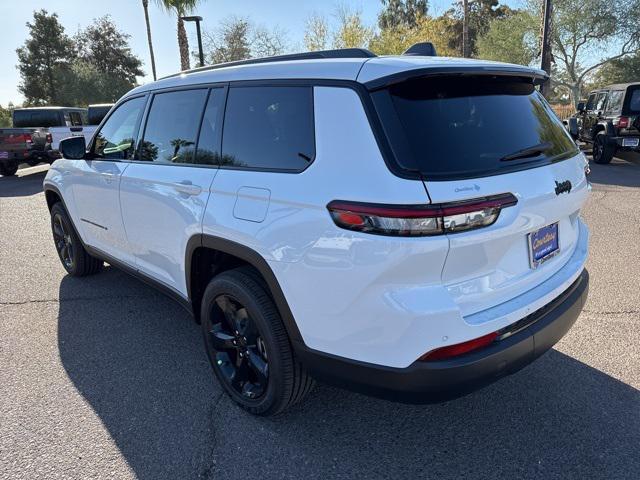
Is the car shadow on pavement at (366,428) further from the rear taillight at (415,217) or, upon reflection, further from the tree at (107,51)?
the tree at (107,51)

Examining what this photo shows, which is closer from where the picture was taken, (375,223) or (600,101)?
(375,223)

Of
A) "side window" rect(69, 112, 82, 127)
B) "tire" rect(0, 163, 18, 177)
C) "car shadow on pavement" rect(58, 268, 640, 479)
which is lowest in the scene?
"car shadow on pavement" rect(58, 268, 640, 479)

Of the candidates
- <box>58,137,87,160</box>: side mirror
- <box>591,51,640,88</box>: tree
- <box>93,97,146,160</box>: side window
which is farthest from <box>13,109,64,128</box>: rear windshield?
<box>591,51,640,88</box>: tree

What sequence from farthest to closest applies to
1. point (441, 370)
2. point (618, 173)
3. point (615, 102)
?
point (615, 102) < point (618, 173) < point (441, 370)

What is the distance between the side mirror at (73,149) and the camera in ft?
13.7

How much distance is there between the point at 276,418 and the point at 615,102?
13.2m

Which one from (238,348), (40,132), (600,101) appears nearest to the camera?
(238,348)

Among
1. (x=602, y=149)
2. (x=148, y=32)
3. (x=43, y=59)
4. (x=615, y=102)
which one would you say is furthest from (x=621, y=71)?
(x=43, y=59)

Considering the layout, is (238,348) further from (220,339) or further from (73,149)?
(73,149)

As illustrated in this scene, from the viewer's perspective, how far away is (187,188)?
110 inches

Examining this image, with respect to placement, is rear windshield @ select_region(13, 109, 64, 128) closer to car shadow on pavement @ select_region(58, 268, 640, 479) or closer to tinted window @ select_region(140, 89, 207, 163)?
tinted window @ select_region(140, 89, 207, 163)

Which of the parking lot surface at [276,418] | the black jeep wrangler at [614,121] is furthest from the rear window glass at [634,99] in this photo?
the parking lot surface at [276,418]

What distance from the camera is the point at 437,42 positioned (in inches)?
964

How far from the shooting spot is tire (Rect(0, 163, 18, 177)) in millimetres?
14395
